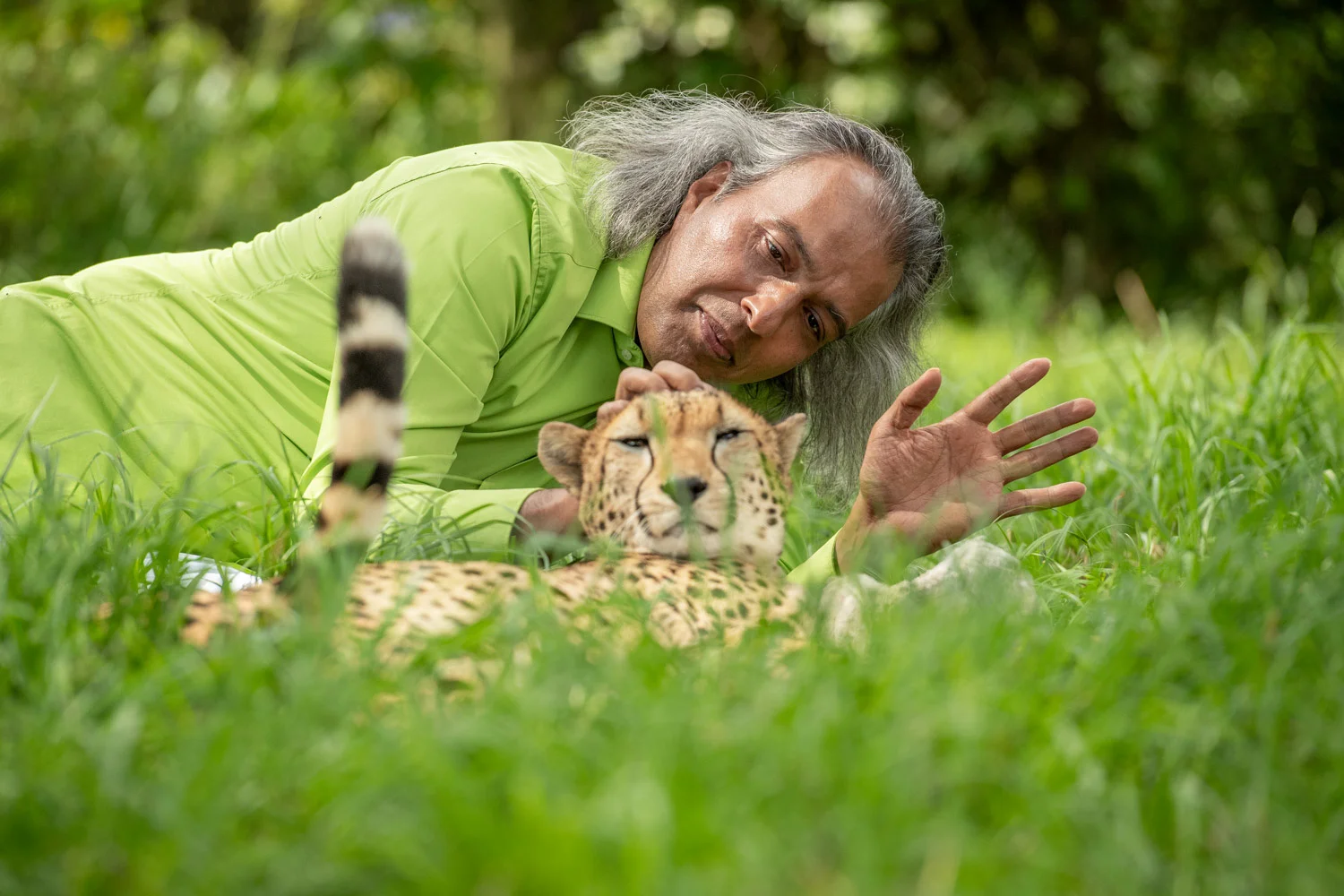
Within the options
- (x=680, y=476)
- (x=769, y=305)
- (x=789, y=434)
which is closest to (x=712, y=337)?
(x=769, y=305)

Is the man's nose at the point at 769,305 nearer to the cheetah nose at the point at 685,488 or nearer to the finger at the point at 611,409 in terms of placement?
the finger at the point at 611,409

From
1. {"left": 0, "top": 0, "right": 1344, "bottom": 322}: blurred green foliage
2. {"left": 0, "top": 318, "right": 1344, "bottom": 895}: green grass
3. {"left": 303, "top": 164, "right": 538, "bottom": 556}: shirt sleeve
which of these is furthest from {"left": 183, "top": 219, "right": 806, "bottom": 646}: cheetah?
{"left": 0, "top": 0, "right": 1344, "bottom": 322}: blurred green foliage

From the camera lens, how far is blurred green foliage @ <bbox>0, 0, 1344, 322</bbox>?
22.7ft

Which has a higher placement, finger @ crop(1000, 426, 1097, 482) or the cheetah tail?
the cheetah tail

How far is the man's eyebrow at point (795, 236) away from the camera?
2.53m

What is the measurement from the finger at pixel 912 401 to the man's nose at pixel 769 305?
0.29 m

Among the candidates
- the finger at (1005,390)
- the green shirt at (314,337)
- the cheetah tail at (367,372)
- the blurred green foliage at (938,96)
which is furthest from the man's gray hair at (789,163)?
the blurred green foliage at (938,96)

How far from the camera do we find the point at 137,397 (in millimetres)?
2633

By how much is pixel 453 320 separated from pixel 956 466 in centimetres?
98

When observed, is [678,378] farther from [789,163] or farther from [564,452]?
[789,163]

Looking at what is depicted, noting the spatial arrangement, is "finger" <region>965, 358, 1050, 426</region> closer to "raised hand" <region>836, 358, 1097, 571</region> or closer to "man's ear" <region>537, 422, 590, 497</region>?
"raised hand" <region>836, 358, 1097, 571</region>

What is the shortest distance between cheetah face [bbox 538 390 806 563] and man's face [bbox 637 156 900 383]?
0.53 metres

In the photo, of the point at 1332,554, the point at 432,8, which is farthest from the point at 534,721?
the point at 432,8

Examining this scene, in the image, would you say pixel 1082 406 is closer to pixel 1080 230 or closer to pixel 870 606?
pixel 870 606
